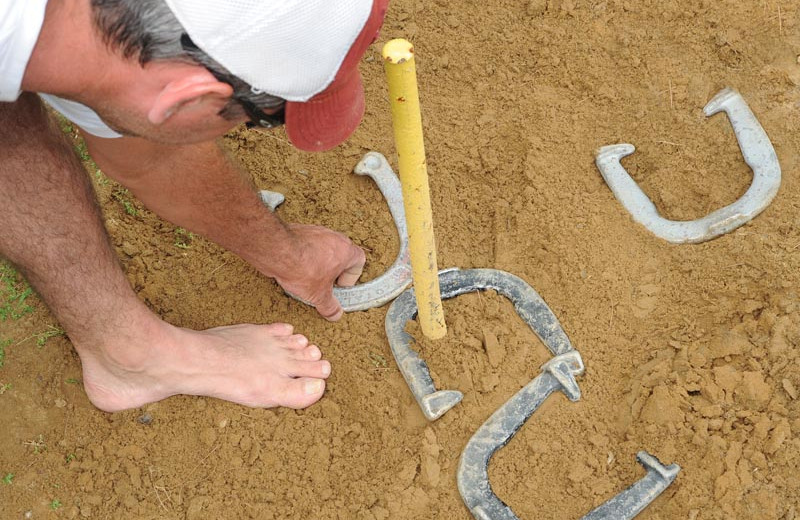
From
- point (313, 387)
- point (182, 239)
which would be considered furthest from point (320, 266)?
point (182, 239)

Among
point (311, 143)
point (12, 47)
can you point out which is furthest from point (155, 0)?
point (311, 143)

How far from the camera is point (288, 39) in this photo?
156 cm

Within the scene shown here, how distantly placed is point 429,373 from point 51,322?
127cm

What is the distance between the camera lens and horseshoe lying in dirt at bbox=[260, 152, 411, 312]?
9.16ft

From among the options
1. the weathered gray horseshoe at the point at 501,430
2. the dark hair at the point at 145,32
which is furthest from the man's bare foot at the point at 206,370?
the dark hair at the point at 145,32

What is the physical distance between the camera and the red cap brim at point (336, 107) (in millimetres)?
1687

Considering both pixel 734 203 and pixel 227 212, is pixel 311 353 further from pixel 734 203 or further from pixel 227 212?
pixel 734 203

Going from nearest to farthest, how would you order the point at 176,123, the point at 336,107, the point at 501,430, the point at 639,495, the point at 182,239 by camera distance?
the point at 176,123 → the point at 336,107 → the point at 639,495 → the point at 501,430 → the point at 182,239

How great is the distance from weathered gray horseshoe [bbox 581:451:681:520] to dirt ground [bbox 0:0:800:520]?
1.8 inches

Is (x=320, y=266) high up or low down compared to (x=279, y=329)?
up

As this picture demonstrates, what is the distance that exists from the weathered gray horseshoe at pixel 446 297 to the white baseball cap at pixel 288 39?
1.04 meters

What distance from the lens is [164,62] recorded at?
159 cm

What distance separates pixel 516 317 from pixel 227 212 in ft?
3.20

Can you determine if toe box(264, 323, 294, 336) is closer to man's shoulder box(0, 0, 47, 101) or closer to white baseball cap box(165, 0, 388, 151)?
white baseball cap box(165, 0, 388, 151)
